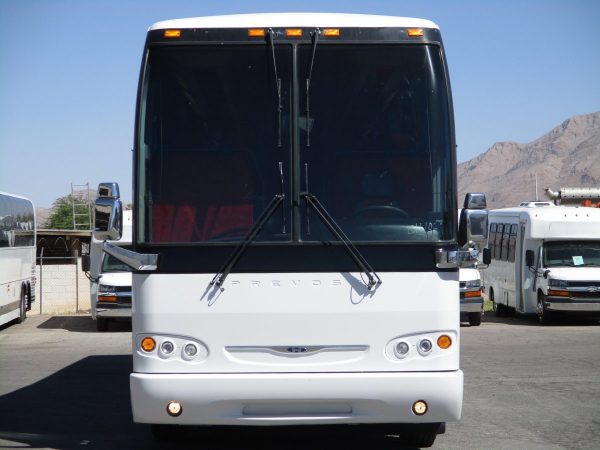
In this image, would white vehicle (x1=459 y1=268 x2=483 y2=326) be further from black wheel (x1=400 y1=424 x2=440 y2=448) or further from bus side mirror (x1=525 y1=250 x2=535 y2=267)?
black wheel (x1=400 y1=424 x2=440 y2=448)

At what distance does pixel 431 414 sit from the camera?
26.2ft

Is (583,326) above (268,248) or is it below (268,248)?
below

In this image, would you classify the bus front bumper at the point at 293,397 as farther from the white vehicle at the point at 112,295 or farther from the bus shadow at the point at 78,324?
the bus shadow at the point at 78,324

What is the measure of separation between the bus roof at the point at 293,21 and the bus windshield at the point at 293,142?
0.59 ft

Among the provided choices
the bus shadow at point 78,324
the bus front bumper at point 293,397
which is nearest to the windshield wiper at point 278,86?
the bus front bumper at point 293,397

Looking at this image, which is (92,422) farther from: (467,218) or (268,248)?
(467,218)

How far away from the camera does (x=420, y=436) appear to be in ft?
30.7

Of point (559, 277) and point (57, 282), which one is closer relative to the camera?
point (559, 277)

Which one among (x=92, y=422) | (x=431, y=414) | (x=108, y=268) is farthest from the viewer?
(x=108, y=268)

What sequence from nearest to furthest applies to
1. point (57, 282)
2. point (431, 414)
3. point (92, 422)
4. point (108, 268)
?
point (431, 414) < point (92, 422) < point (108, 268) < point (57, 282)

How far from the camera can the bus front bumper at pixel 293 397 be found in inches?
311

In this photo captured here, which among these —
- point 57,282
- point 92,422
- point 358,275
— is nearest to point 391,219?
point 358,275

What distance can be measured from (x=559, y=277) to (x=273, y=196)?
1765cm

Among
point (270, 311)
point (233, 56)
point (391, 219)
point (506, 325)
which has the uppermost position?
point (233, 56)
